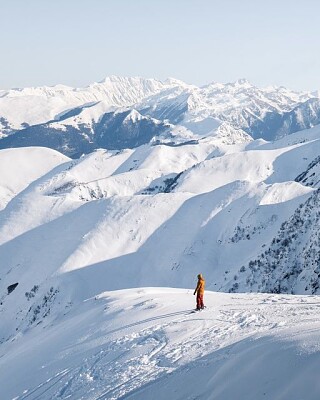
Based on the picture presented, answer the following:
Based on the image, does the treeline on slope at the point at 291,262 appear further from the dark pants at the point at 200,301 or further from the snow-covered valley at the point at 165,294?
the dark pants at the point at 200,301

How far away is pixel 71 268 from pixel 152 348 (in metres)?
59.1

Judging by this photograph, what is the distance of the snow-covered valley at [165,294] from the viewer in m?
13.5

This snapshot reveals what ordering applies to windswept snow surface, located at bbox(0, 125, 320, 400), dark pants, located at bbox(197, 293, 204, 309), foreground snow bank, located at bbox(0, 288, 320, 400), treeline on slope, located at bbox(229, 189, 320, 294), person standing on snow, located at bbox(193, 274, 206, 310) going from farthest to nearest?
treeline on slope, located at bbox(229, 189, 320, 294), dark pants, located at bbox(197, 293, 204, 309), person standing on snow, located at bbox(193, 274, 206, 310), windswept snow surface, located at bbox(0, 125, 320, 400), foreground snow bank, located at bbox(0, 288, 320, 400)

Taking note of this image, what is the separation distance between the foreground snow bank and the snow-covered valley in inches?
2.2

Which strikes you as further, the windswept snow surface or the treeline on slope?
the treeline on slope

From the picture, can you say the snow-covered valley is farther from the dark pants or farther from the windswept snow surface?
the dark pants

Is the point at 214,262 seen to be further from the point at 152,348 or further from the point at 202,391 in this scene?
the point at 202,391

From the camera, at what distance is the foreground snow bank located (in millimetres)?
11234

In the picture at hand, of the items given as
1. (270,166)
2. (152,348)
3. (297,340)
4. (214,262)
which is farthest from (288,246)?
(270,166)

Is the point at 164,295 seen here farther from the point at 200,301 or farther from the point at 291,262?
the point at 291,262

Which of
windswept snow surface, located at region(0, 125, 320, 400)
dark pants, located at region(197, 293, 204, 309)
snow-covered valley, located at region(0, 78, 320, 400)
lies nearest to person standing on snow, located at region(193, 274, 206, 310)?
dark pants, located at region(197, 293, 204, 309)

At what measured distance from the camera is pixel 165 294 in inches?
1112

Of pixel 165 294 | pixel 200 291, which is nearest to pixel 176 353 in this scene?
pixel 200 291

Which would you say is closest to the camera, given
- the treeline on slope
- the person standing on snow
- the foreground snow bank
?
the foreground snow bank
